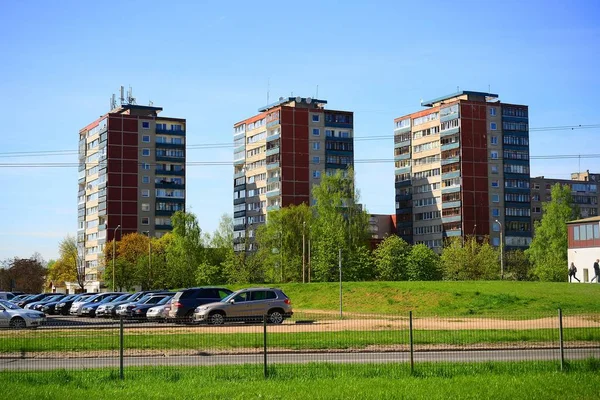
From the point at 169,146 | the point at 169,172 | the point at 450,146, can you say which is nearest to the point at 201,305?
the point at 450,146

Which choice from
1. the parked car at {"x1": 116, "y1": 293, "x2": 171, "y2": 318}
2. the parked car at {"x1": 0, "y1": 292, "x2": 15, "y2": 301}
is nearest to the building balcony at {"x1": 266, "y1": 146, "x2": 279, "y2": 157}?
the parked car at {"x1": 0, "y1": 292, "x2": 15, "y2": 301}

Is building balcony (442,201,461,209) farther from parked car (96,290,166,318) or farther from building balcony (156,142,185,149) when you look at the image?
parked car (96,290,166,318)

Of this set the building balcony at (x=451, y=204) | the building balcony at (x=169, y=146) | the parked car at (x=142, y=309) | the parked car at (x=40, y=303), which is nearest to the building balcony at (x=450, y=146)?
the building balcony at (x=451, y=204)

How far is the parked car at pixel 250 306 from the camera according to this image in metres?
41.8

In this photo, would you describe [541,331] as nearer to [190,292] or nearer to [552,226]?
[190,292]

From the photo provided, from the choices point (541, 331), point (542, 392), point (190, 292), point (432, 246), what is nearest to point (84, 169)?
point (432, 246)

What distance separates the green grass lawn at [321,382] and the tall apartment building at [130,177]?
128082 millimetres

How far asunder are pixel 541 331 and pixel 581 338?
2.99 meters

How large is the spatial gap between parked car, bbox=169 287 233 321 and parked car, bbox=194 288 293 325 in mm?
2710

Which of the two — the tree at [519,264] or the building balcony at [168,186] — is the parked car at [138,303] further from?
the building balcony at [168,186]

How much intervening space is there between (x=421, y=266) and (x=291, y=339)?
74.8 metres

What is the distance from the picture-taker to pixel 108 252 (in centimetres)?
13388

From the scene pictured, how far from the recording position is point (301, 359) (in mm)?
25703

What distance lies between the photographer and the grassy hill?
5091 cm
